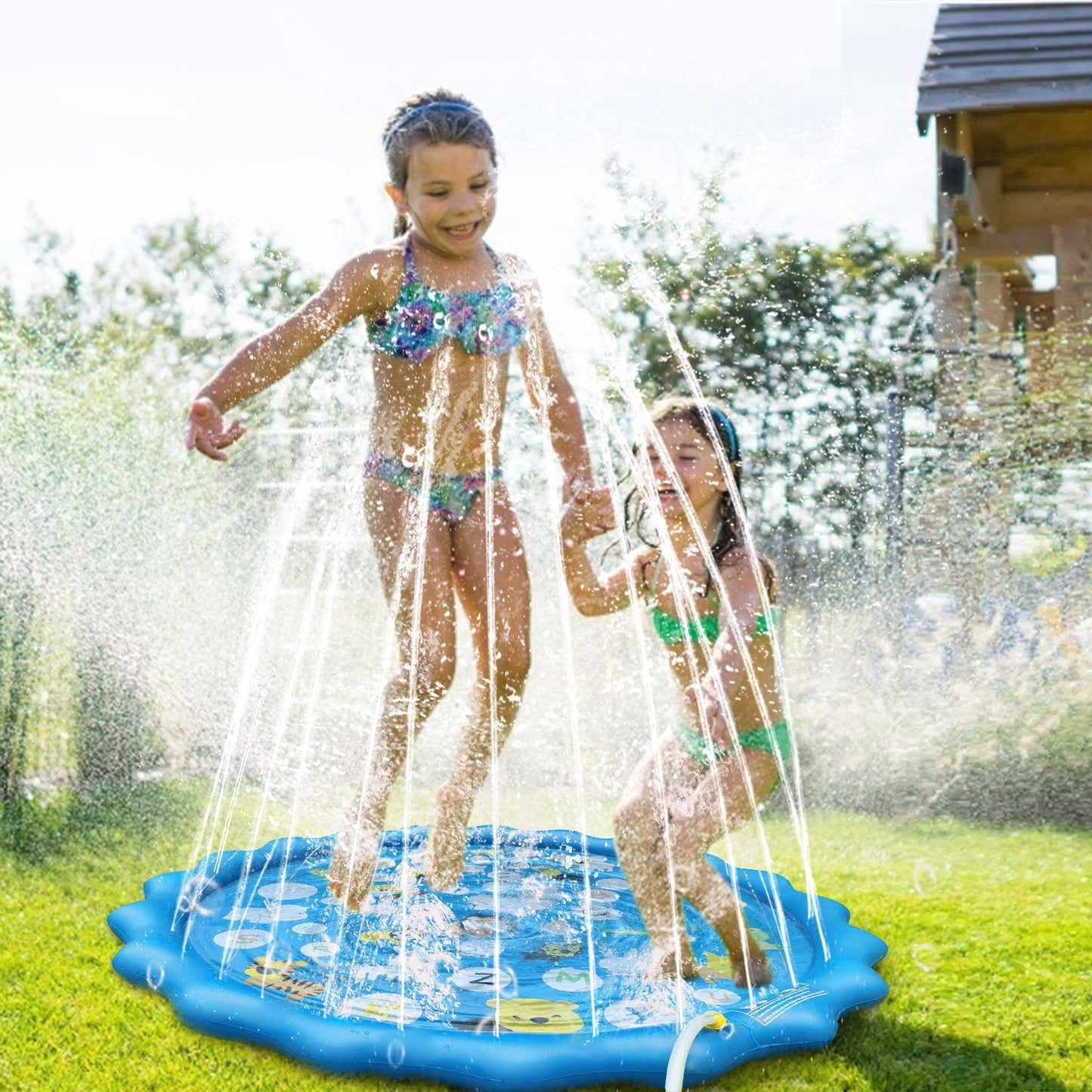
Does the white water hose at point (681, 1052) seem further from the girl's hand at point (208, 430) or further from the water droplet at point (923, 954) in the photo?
the girl's hand at point (208, 430)

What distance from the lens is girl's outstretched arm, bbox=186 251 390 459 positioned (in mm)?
2381

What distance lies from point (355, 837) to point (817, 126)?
9.21 feet

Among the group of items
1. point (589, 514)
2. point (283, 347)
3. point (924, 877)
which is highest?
point (283, 347)

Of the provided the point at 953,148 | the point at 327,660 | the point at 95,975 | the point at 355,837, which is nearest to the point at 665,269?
the point at 953,148

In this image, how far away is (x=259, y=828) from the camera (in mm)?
4246

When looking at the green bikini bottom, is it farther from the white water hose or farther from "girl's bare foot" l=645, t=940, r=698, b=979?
the white water hose

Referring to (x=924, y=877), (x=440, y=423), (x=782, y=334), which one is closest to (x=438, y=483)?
(x=440, y=423)

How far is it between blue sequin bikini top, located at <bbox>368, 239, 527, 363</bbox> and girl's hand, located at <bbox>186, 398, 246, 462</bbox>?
1.40 feet

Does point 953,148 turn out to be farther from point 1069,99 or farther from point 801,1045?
point 801,1045

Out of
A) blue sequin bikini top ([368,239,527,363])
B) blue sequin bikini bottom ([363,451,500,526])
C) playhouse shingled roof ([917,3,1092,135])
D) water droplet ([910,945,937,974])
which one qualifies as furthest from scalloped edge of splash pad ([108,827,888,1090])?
playhouse shingled roof ([917,3,1092,135])

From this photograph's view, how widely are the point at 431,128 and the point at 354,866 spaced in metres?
1.54

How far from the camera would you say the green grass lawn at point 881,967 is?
222 centimetres

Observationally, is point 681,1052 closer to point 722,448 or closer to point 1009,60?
point 722,448

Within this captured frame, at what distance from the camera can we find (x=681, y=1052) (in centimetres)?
202
